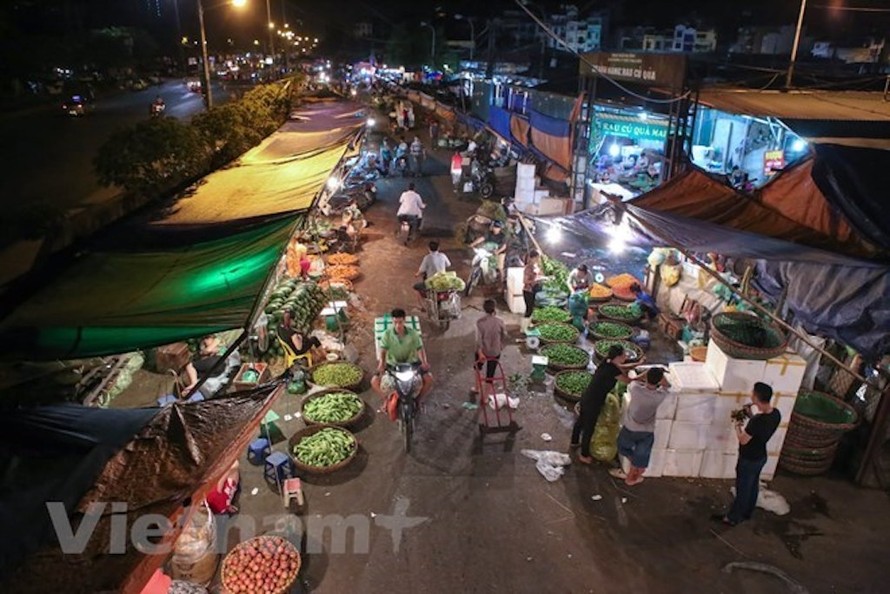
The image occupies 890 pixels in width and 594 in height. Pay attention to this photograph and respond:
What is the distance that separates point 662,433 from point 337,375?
528cm

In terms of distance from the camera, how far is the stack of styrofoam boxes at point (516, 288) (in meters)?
12.7

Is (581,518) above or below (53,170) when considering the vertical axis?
below

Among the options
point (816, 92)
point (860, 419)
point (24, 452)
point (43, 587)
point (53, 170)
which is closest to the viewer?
point (43, 587)

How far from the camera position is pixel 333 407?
29.6 feet

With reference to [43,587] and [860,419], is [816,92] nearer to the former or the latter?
[860,419]

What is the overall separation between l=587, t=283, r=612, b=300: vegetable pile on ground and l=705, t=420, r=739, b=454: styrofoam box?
5.60 meters

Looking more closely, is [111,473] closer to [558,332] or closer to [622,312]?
[558,332]

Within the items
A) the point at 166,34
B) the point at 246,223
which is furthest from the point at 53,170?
the point at 166,34

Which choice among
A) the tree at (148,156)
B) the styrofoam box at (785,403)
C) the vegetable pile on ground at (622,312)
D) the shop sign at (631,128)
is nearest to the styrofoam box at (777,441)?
the styrofoam box at (785,403)

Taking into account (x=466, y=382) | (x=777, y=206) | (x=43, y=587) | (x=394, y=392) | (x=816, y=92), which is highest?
(x=816, y=92)

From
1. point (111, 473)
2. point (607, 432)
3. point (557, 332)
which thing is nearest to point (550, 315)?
point (557, 332)

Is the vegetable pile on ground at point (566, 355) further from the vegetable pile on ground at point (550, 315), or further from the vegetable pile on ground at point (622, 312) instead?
the vegetable pile on ground at point (622, 312)

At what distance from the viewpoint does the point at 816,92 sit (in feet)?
44.0

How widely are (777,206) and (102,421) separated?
9224mm
